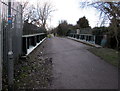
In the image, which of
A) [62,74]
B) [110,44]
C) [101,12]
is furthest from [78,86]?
[110,44]

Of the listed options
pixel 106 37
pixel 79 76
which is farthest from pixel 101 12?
pixel 79 76

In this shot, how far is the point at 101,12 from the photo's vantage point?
11.9 metres

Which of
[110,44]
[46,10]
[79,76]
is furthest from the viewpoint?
[46,10]

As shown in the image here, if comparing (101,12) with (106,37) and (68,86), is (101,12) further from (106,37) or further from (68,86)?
(68,86)

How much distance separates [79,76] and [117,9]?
6506 millimetres

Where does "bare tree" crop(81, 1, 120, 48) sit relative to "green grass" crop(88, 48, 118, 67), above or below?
above

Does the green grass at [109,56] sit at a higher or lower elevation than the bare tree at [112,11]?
lower

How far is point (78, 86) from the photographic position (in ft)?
13.1

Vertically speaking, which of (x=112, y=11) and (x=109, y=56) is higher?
(x=112, y=11)

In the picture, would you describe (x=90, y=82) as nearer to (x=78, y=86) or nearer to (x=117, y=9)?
(x=78, y=86)

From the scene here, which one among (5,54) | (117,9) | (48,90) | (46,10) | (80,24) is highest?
(46,10)

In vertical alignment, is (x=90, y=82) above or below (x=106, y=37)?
below

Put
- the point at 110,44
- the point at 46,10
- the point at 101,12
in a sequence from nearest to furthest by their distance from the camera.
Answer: the point at 101,12, the point at 110,44, the point at 46,10

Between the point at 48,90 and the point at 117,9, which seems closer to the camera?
the point at 48,90
